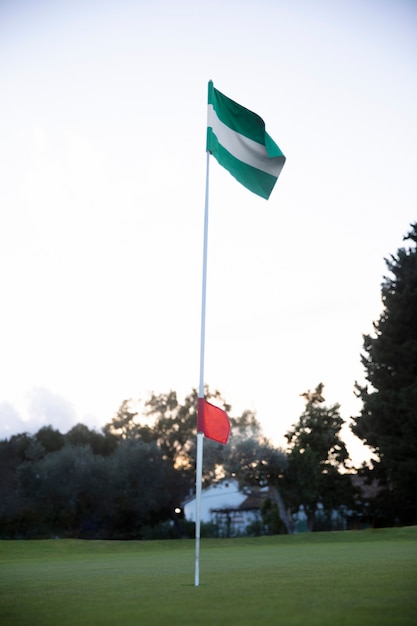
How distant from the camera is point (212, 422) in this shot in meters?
9.69

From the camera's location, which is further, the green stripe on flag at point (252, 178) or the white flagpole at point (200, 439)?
the green stripe on flag at point (252, 178)

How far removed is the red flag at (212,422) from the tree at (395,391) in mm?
35192

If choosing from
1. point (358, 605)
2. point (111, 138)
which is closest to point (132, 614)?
point (358, 605)

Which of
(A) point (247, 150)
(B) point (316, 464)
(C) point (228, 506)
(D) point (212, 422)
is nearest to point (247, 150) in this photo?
(A) point (247, 150)

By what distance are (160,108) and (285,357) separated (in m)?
30.0

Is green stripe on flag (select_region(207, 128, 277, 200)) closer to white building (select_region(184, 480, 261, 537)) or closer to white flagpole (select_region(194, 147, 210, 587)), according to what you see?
white flagpole (select_region(194, 147, 210, 587))

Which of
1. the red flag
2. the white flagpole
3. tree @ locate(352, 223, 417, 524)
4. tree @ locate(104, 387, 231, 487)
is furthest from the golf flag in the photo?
tree @ locate(104, 387, 231, 487)

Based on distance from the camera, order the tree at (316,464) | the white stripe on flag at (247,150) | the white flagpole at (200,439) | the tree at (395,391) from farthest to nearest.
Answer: the tree at (316,464) → the tree at (395,391) → the white stripe on flag at (247,150) → the white flagpole at (200,439)

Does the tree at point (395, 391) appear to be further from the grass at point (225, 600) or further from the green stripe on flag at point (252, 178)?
the grass at point (225, 600)

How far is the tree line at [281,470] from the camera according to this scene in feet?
143

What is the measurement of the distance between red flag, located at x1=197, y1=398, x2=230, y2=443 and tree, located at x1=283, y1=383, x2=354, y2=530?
40.1 meters

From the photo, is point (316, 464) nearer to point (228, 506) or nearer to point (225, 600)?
point (228, 506)

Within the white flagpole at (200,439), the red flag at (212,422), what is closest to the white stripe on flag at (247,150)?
the white flagpole at (200,439)

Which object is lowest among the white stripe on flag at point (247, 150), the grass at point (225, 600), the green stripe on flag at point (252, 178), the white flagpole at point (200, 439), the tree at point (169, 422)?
the grass at point (225, 600)
